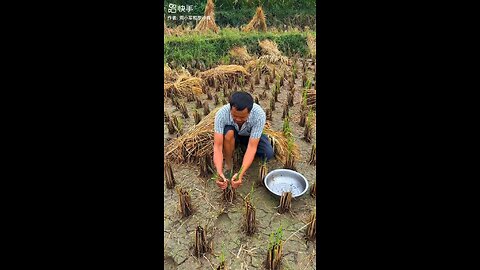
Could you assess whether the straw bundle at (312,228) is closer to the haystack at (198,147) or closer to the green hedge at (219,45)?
the haystack at (198,147)

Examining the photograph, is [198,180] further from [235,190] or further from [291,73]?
[291,73]

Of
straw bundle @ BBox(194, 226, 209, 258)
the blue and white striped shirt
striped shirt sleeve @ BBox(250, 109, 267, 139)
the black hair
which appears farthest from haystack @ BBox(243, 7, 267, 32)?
straw bundle @ BBox(194, 226, 209, 258)

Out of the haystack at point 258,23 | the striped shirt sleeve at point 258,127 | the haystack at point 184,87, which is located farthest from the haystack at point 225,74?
the striped shirt sleeve at point 258,127

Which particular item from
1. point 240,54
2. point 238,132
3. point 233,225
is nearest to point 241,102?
point 238,132

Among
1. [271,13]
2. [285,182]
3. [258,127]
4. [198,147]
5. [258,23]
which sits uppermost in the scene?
[271,13]

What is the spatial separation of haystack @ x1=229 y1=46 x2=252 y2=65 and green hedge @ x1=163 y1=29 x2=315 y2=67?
0.40 feet

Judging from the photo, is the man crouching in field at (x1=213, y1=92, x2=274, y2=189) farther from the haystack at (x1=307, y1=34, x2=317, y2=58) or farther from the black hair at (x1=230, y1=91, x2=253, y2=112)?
the haystack at (x1=307, y1=34, x2=317, y2=58)

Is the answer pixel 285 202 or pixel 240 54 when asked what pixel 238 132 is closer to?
pixel 285 202

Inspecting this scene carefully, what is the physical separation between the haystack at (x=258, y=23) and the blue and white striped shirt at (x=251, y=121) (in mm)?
4705

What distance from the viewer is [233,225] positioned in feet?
9.46

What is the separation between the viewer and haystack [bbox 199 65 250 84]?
6.17m

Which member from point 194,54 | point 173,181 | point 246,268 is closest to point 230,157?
point 173,181

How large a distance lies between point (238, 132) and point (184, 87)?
8.18 feet

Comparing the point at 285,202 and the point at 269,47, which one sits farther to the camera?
the point at 269,47
